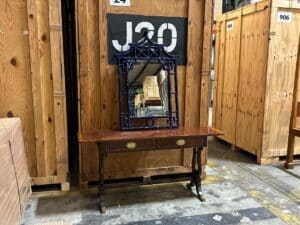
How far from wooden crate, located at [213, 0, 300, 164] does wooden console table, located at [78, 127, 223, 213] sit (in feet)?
4.18

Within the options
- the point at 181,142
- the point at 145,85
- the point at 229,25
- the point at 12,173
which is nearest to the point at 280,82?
the point at 229,25

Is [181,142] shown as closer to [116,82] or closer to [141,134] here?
[141,134]

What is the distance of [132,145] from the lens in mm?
2494

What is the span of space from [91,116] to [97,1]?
1.08 m

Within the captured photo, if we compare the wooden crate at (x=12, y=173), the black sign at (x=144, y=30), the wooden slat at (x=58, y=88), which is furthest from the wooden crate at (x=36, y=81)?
the black sign at (x=144, y=30)

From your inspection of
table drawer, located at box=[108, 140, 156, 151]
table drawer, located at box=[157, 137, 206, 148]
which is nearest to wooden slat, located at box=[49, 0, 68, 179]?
table drawer, located at box=[108, 140, 156, 151]

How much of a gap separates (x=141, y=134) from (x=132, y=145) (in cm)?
14

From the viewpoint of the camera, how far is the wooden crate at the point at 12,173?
1.85m

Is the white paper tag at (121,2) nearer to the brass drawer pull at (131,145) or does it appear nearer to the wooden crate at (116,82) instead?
the wooden crate at (116,82)

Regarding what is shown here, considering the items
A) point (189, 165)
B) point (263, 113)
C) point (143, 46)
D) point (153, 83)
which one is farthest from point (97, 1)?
point (263, 113)

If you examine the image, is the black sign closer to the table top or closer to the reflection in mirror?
the reflection in mirror

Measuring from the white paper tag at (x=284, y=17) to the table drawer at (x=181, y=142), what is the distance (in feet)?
6.09

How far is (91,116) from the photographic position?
2.82 meters

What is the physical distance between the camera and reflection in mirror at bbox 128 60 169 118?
272 centimetres
